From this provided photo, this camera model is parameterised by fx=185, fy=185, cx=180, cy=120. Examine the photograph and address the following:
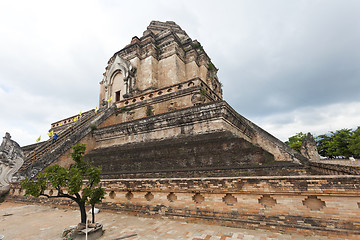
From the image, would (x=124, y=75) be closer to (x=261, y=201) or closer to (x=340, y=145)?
(x=261, y=201)

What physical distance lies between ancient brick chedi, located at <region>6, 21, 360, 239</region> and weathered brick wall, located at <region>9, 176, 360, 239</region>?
0.06 ft

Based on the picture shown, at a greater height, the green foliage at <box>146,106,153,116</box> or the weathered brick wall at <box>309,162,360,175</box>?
the green foliage at <box>146,106,153,116</box>

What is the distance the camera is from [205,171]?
18.5ft

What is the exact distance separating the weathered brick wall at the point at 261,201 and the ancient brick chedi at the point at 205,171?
0.06 feet

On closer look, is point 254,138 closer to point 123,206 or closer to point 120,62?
point 123,206

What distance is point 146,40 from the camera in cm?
1809

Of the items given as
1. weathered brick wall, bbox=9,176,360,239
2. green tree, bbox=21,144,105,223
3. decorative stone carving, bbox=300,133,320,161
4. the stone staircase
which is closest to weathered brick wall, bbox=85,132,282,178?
weathered brick wall, bbox=9,176,360,239

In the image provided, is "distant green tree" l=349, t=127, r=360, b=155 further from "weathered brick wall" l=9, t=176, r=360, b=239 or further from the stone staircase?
the stone staircase

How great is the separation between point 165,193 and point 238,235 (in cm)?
221

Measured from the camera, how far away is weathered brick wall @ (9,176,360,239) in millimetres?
3652

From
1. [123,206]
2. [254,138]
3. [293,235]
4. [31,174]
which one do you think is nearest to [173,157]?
[123,206]

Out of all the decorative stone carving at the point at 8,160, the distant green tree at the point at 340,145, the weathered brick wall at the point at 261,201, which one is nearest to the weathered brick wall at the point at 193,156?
the weathered brick wall at the point at 261,201

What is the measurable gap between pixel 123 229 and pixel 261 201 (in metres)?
3.45

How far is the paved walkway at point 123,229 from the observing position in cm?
397
